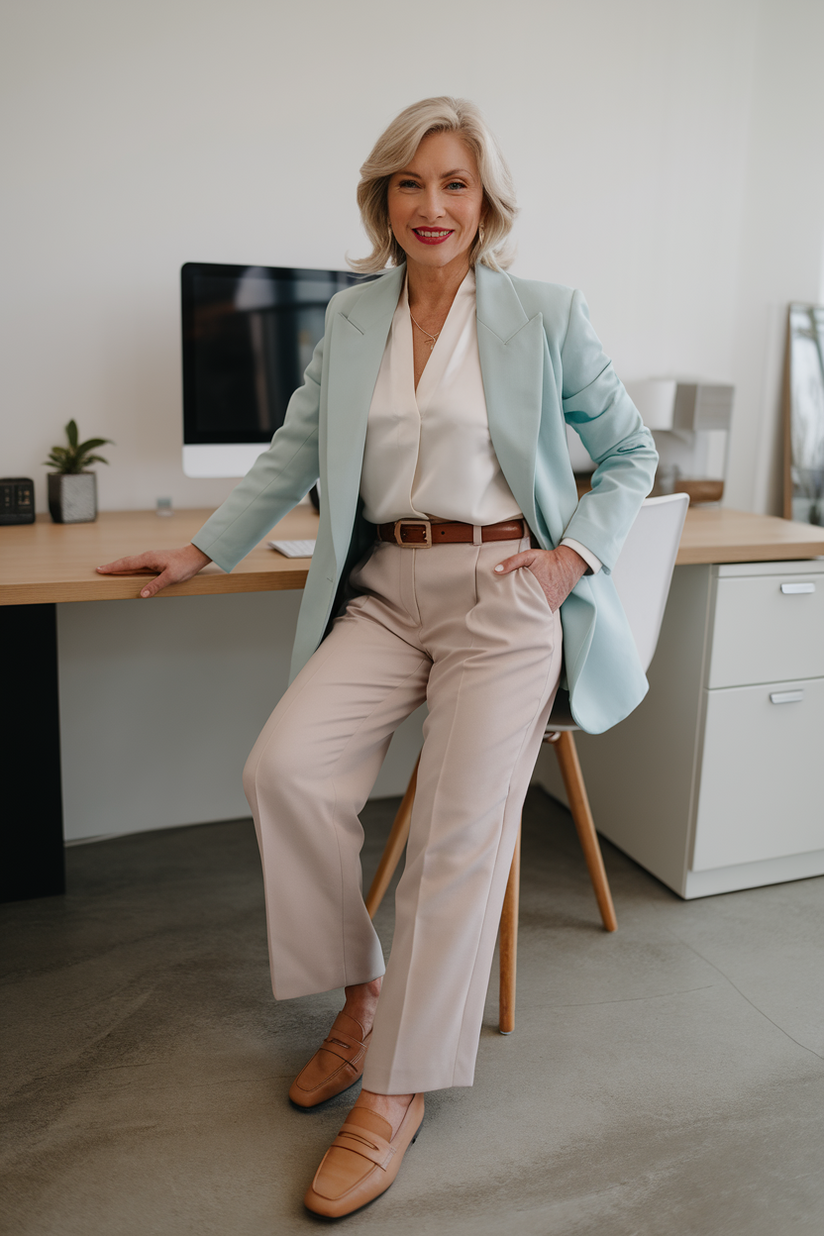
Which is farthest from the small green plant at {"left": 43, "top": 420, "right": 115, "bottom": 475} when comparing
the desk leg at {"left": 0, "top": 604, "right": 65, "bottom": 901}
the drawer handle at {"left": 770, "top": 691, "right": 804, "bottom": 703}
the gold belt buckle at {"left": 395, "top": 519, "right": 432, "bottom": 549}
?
the drawer handle at {"left": 770, "top": 691, "right": 804, "bottom": 703}

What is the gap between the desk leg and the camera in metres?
2.04

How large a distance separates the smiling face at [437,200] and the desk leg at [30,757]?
3.61ft

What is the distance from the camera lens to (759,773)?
217 cm

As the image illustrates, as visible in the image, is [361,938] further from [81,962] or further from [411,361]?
[411,361]

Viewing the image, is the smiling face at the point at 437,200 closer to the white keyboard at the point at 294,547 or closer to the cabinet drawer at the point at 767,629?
the white keyboard at the point at 294,547

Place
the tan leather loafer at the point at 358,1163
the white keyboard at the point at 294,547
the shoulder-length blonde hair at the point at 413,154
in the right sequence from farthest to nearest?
the white keyboard at the point at 294,547
the shoulder-length blonde hair at the point at 413,154
the tan leather loafer at the point at 358,1163

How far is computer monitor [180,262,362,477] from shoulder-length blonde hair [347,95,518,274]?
0.52 m

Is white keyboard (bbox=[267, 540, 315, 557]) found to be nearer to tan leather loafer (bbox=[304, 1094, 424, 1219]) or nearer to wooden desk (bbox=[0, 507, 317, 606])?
wooden desk (bbox=[0, 507, 317, 606])

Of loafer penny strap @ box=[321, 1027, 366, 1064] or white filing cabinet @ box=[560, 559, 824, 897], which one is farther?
white filing cabinet @ box=[560, 559, 824, 897]

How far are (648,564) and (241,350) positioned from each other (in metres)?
1.00

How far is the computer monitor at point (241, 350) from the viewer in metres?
2.09

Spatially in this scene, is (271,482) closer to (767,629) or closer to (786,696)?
(767,629)

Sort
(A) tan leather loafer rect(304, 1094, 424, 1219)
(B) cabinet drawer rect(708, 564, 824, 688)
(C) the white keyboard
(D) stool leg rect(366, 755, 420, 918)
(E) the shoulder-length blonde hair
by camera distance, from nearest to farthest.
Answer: (A) tan leather loafer rect(304, 1094, 424, 1219), (E) the shoulder-length blonde hair, (C) the white keyboard, (D) stool leg rect(366, 755, 420, 918), (B) cabinet drawer rect(708, 564, 824, 688)

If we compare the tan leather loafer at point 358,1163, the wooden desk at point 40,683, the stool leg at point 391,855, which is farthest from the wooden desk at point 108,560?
the tan leather loafer at point 358,1163
